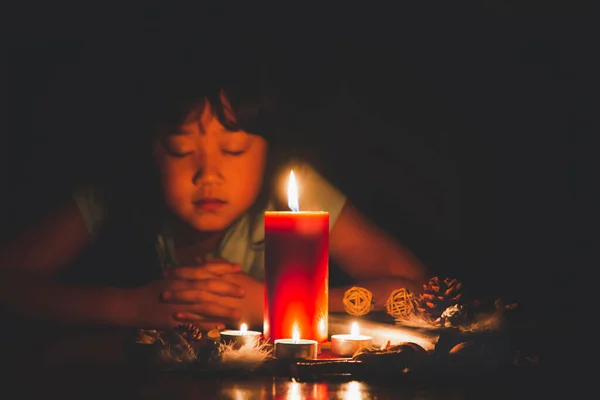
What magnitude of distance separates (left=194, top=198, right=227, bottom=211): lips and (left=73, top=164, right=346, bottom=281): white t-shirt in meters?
0.16

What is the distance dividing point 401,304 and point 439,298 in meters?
0.08

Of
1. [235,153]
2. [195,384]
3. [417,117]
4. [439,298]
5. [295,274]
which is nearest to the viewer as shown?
[195,384]

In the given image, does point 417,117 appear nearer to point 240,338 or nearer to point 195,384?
point 240,338

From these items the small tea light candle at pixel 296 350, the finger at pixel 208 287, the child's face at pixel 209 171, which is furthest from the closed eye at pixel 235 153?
the small tea light candle at pixel 296 350

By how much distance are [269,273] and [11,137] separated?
1.44 m

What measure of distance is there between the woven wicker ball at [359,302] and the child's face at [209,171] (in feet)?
2.41

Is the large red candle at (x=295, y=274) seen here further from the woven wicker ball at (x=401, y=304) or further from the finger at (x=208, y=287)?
the finger at (x=208, y=287)

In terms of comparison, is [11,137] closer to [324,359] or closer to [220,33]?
[220,33]

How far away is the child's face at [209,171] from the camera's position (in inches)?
85.0

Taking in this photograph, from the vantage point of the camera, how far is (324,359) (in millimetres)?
1110

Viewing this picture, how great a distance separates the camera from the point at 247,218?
7.82 feet

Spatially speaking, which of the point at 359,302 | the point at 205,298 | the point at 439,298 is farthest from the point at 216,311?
the point at 439,298

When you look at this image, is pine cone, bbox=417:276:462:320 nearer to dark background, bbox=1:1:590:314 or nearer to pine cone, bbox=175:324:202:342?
pine cone, bbox=175:324:202:342

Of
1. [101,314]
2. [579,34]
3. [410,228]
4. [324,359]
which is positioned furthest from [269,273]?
[579,34]
